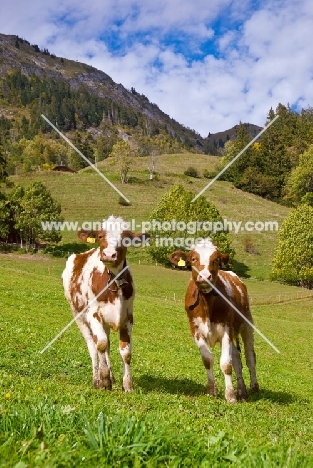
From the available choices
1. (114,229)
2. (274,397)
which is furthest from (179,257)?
(274,397)

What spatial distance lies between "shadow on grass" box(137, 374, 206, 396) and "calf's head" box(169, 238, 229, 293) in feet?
9.63

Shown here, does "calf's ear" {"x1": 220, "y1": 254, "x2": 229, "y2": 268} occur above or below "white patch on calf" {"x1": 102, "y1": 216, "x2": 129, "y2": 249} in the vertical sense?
below

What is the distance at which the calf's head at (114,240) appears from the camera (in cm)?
1002

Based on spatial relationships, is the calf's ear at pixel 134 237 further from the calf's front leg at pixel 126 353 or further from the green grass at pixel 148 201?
the green grass at pixel 148 201

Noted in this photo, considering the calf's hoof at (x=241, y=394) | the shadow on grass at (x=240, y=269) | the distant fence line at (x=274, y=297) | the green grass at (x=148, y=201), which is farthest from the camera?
the green grass at (x=148, y=201)

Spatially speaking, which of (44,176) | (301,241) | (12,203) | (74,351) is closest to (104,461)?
(74,351)

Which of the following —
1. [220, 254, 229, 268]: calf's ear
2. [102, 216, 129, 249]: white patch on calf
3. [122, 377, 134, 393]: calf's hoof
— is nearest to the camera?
[122, 377, 134, 393]: calf's hoof

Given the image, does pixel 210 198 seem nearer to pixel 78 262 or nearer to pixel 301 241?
pixel 301 241

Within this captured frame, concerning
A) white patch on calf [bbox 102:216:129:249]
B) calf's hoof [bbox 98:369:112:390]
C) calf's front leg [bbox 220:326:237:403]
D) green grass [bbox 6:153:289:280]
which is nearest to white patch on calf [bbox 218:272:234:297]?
calf's front leg [bbox 220:326:237:403]

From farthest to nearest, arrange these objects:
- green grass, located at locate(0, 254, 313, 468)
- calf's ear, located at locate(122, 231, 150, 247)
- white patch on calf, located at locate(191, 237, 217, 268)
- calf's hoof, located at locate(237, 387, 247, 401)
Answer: calf's hoof, located at locate(237, 387, 247, 401), white patch on calf, located at locate(191, 237, 217, 268), calf's ear, located at locate(122, 231, 150, 247), green grass, located at locate(0, 254, 313, 468)

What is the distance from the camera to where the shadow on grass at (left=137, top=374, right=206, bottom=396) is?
37.5 feet

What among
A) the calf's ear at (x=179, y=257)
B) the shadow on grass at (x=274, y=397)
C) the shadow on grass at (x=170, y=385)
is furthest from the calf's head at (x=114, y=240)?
the shadow on grass at (x=274, y=397)

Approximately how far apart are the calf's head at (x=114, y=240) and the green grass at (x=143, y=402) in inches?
112

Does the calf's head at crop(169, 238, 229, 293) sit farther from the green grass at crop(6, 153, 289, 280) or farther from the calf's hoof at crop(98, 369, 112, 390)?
the green grass at crop(6, 153, 289, 280)
